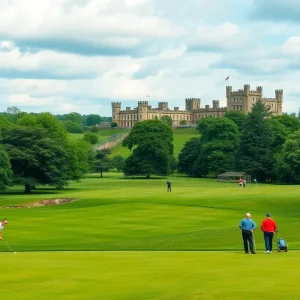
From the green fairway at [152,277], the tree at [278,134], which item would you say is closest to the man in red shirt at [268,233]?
the green fairway at [152,277]

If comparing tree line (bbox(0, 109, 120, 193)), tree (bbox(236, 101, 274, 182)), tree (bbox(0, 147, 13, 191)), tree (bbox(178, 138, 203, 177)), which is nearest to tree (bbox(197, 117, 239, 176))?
tree (bbox(178, 138, 203, 177))

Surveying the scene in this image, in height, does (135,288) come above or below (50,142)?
below

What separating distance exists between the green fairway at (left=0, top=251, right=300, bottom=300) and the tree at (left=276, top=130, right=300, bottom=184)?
246 ft

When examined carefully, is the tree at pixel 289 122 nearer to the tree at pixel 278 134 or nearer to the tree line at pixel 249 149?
the tree line at pixel 249 149

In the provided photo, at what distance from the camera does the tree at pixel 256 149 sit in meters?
129

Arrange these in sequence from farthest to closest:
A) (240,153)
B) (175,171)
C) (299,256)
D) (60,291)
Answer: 1. (175,171)
2. (240,153)
3. (299,256)
4. (60,291)

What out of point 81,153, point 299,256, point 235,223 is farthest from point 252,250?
point 81,153

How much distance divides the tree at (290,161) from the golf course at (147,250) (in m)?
30.4

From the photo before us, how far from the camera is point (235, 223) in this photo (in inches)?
2037

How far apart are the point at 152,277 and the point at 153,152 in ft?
387

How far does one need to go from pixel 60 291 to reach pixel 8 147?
7770 cm

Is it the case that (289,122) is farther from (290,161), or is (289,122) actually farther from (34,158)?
(34,158)

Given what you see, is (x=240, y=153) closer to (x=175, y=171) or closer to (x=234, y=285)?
(x=175, y=171)

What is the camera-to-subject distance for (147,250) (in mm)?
33750
